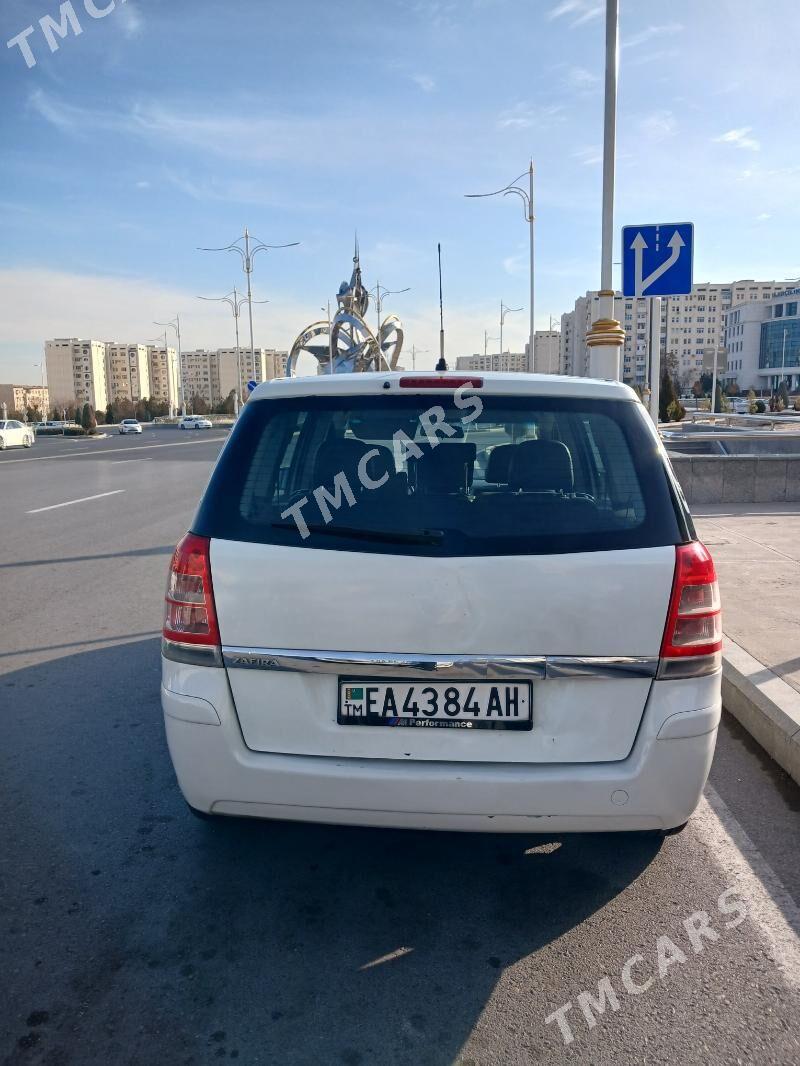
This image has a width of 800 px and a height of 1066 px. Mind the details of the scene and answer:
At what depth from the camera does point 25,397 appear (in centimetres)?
15150

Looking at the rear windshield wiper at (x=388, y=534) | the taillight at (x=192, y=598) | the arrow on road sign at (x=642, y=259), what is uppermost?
the arrow on road sign at (x=642, y=259)

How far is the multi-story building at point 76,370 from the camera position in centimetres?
14062

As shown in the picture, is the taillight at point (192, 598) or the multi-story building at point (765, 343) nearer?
the taillight at point (192, 598)

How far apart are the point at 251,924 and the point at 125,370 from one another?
165045mm

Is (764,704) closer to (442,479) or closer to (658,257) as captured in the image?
(442,479)

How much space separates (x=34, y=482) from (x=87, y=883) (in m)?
18.0

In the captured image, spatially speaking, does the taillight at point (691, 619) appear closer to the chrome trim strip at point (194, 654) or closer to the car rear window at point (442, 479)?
the car rear window at point (442, 479)

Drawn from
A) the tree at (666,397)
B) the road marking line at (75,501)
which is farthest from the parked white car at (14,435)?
the tree at (666,397)

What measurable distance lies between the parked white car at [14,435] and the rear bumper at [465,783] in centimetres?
4207

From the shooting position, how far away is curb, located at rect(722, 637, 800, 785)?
400cm

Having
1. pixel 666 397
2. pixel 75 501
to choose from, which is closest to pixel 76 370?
pixel 666 397

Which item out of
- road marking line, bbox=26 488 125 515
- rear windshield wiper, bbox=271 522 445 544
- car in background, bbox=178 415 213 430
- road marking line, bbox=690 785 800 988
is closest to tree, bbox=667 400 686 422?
road marking line, bbox=26 488 125 515

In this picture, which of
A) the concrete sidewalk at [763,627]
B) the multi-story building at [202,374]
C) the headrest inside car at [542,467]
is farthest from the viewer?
the multi-story building at [202,374]

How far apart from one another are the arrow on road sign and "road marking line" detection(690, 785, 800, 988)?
6.74 metres
